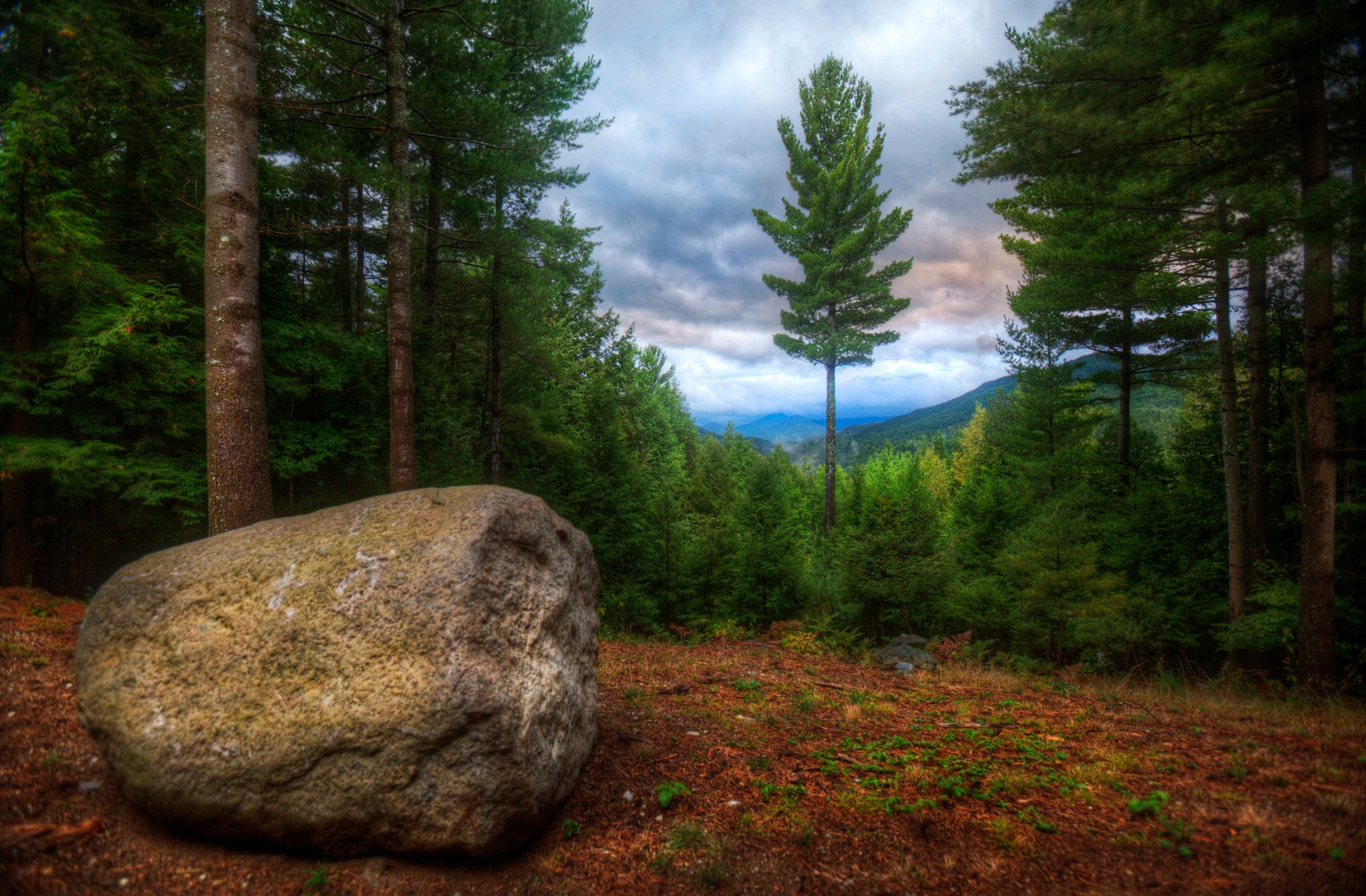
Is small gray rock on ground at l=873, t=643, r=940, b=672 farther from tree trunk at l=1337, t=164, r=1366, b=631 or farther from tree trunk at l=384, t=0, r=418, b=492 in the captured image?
tree trunk at l=384, t=0, r=418, b=492

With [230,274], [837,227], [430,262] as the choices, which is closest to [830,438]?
[837,227]

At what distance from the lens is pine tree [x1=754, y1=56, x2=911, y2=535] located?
59.2 feet

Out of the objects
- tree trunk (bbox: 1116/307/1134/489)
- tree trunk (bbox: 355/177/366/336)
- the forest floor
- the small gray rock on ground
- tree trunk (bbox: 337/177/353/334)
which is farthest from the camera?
tree trunk (bbox: 1116/307/1134/489)

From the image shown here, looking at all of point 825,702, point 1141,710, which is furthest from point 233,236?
point 1141,710

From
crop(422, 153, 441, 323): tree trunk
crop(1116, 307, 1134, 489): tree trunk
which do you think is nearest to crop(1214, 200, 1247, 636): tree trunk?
crop(1116, 307, 1134, 489): tree trunk

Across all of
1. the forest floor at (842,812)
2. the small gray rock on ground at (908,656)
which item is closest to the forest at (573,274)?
the small gray rock on ground at (908,656)

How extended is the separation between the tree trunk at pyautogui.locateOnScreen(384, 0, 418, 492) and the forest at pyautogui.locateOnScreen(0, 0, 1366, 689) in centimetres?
5

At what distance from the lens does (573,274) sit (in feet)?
58.3

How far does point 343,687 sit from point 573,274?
55.2ft

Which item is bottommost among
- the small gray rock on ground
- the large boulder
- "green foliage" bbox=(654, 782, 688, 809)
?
the small gray rock on ground

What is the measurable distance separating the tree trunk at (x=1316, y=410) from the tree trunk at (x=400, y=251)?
1189 centimetres

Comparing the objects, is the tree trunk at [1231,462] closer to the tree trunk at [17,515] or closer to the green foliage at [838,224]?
the green foliage at [838,224]

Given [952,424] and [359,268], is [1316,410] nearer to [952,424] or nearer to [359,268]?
[359,268]

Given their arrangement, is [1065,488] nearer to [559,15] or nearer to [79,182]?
[559,15]
